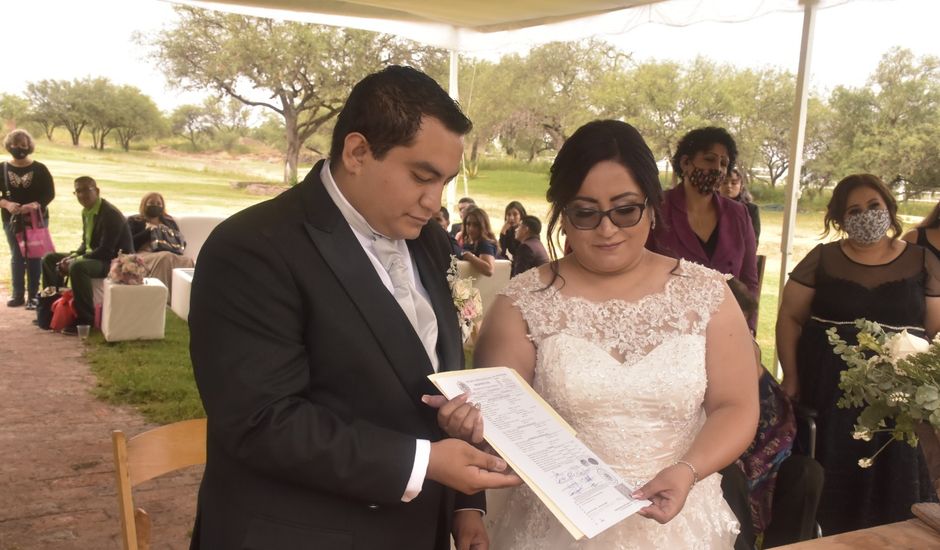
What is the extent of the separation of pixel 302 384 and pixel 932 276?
11.9ft

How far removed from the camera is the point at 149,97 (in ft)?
55.8

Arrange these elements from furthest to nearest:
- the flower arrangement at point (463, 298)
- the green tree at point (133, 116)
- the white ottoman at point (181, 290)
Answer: the green tree at point (133, 116) < the white ottoman at point (181, 290) < the flower arrangement at point (463, 298)

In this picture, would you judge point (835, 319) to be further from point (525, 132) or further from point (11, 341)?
point (525, 132)

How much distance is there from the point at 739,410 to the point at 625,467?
13.7 inches

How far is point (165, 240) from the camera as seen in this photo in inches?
428

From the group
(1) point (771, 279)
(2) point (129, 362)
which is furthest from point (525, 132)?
(2) point (129, 362)

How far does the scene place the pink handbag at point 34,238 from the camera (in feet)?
32.3

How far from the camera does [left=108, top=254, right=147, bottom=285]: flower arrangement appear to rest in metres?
8.56

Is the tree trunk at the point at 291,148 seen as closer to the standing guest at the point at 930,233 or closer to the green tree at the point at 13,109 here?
the green tree at the point at 13,109

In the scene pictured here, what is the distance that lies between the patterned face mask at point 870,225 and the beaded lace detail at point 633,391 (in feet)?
6.95

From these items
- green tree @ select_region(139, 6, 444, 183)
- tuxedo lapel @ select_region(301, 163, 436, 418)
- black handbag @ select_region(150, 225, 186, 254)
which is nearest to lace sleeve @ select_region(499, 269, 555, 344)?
tuxedo lapel @ select_region(301, 163, 436, 418)

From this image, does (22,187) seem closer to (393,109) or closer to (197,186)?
(197,186)

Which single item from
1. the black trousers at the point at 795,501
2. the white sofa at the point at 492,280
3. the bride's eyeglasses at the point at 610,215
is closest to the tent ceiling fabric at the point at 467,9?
the white sofa at the point at 492,280

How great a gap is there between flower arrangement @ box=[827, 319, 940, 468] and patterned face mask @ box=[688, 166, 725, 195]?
2.28 m
